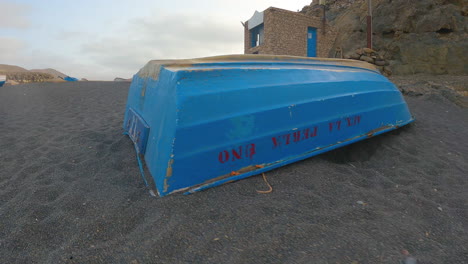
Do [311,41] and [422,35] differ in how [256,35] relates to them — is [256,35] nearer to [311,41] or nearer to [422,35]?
[311,41]

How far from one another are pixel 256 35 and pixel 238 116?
14638mm

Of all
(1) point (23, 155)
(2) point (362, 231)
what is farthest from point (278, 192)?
(1) point (23, 155)

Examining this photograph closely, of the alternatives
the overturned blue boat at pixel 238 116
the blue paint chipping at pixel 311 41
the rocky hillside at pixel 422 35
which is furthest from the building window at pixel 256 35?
the overturned blue boat at pixel 238 116

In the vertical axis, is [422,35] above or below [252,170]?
above

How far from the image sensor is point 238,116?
1.86 m

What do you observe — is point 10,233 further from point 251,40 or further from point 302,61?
point 251,40

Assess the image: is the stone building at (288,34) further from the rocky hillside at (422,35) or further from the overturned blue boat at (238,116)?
the overturned blue boat at (238,116)

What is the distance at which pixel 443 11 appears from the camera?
992cm

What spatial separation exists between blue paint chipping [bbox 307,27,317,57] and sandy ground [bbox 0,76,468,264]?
12488 mm

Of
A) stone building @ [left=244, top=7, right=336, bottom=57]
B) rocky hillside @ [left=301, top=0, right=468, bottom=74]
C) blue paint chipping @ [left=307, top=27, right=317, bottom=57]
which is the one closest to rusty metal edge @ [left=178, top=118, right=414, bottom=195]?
rocky hillside @ [left=301, top=0, right=468, bottom=74]

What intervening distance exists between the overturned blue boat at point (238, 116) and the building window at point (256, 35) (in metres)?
12.6

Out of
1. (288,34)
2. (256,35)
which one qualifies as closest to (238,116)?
(288,34)

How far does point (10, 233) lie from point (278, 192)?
Result: 1.55 m

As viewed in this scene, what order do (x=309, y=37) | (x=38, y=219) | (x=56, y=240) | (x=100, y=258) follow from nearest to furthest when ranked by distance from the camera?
(x=100, y=258), (x=56, y=240), (x=38, y=219), (x=309, y=37)
